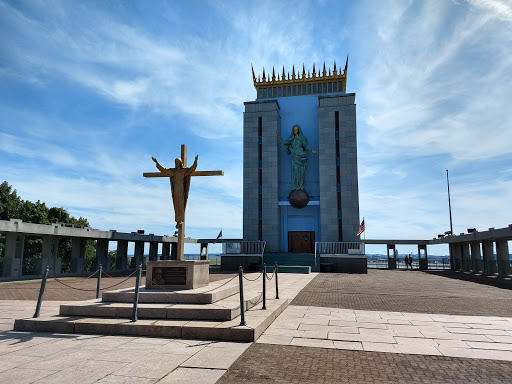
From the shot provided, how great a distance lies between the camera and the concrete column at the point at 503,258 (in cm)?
2668

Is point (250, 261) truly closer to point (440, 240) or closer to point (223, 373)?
point (440, 240)

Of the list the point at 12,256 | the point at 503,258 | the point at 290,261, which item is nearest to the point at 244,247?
the point at 290,261

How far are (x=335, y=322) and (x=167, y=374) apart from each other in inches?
205

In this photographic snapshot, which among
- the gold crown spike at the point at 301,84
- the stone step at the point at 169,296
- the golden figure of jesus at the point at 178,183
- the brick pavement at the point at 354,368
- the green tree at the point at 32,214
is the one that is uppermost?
the gold crown spike at the point at 301,84

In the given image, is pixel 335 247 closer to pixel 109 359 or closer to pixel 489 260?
pixel 489 260

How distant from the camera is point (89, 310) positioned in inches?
355

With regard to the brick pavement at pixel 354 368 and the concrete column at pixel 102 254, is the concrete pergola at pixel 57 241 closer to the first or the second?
the concrete column at pixel 102 254

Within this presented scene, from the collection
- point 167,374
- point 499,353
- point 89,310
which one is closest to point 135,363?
point 167,374

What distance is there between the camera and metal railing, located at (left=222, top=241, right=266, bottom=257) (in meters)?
33.0

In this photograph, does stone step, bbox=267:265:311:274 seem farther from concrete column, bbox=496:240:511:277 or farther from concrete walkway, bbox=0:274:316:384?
concrete walkway, bbox=0:274:316:384

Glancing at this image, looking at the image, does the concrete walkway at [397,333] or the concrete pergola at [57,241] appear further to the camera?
the concrete pergola at [57,241]

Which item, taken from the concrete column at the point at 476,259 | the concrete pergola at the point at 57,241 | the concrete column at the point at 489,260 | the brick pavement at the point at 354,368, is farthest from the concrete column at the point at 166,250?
the brick pavement at the point at 354,368

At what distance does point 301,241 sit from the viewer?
118ft

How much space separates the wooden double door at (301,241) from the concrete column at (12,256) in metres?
22.5
